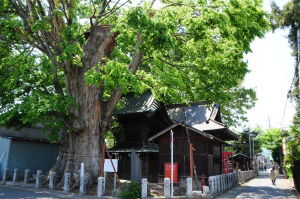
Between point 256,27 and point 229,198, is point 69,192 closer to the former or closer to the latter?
point 229,198

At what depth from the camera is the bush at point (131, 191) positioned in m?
11.7

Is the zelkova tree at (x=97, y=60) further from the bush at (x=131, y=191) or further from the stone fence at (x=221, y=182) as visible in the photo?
the stone fence at (x=221, y=182)

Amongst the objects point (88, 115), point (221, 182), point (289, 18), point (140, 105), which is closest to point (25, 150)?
point (88, 115)

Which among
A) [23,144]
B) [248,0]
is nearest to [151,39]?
[248,0]

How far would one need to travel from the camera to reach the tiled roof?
19.5 m

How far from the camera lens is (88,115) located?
48.8 ft

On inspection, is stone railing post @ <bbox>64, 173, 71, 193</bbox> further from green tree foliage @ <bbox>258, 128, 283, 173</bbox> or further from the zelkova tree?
green tree foliage @ <bbox>258, 128, 283, 173</bbox>

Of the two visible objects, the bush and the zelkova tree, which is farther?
the zelkova tree

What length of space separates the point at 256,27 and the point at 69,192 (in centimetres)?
1333

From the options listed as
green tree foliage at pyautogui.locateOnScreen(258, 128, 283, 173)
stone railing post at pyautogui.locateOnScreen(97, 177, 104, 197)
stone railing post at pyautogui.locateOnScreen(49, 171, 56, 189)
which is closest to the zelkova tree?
stone railing post at pyautogui.locateOnScreen(49, 171, 56, 189)

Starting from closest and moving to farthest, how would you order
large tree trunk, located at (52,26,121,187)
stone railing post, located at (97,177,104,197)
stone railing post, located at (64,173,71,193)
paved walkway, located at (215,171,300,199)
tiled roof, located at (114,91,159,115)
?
stone railing post, located at (97,177,104,197) → stone railing post, located at (64,173,71,193) → paved walkway, located at (215,171,300,199) → large tree trunk, located at (52,26,121,187) → tiled roof, located at (114,91,159,115)

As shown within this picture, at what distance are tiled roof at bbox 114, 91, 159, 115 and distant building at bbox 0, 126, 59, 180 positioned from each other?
7.43 meters

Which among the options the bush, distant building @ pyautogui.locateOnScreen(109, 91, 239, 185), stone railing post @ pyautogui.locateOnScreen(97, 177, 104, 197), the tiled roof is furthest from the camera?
the tiled roof

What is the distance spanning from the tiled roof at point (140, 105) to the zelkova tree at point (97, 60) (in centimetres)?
269
